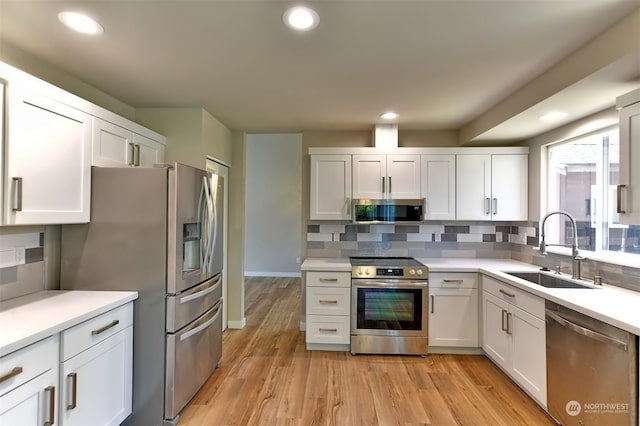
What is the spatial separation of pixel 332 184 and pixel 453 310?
70.2 inches

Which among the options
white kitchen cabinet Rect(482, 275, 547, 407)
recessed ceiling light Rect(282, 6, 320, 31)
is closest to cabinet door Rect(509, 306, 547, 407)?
white kitchen cabinet Rect(482, 275, 547, 407)

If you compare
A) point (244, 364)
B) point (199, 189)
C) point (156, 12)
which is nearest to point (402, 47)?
point (156, 12)

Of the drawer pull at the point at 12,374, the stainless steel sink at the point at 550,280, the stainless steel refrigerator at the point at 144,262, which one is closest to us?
the drawer pull at the point at 12,374

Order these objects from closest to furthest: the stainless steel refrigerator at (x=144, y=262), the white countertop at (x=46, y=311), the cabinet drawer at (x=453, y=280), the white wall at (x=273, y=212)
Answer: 1. the white countertop at (x=46, y=311)
2. the stainless steel refrigerator at (x=144, y=262)
3. the cabinet drawer at (x=453, y=280)
4. the white wall at (x=273, y=212)

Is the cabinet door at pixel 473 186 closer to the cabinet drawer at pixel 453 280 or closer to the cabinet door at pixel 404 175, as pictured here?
the cabinet door at pixel 404 175

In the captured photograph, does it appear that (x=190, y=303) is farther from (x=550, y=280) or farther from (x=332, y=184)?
(x=550, y=280)

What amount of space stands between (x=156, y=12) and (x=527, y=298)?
296 centimetres

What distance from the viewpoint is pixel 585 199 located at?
271 centimetres

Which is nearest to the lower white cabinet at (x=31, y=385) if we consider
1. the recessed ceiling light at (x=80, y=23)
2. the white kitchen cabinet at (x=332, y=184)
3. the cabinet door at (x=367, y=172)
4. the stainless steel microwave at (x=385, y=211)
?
the recessed ceiling light at (x=80, y=23)

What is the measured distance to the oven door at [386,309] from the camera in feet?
9.92

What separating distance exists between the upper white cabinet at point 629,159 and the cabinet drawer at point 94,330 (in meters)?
3.01

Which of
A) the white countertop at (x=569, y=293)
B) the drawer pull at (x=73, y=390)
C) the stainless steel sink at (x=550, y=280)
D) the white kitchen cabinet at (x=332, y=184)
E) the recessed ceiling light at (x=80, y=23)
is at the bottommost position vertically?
the drawer pull at (x=73, y=390)

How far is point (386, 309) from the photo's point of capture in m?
3.04

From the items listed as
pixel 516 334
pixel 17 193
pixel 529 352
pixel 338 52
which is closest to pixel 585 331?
pixel 529 352
